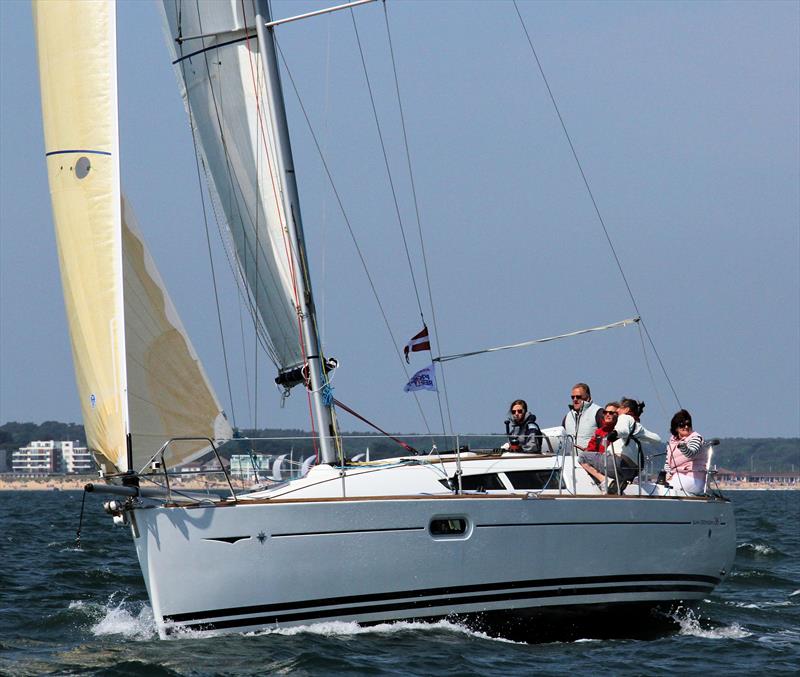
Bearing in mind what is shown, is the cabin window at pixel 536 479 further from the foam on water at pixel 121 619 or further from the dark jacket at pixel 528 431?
the foam on water at pixel 121 619

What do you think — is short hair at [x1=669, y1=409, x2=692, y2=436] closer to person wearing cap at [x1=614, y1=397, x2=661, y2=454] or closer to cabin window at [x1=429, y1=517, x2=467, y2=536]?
person wearing cap at [x1=614, y1=397, x2=661, y2=454]

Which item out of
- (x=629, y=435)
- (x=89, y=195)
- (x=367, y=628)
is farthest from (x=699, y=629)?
(x=89, y=195)

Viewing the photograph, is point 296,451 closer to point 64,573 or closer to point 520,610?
point 520,610

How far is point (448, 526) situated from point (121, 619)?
3711mm

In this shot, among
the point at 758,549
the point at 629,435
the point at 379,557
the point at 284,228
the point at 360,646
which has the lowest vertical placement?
the point at 758,549

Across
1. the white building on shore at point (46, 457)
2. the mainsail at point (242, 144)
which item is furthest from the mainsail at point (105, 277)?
the white building on shore at point (46, 457)

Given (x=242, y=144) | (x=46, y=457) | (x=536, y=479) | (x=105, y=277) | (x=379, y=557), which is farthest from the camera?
(x=46, y=457)

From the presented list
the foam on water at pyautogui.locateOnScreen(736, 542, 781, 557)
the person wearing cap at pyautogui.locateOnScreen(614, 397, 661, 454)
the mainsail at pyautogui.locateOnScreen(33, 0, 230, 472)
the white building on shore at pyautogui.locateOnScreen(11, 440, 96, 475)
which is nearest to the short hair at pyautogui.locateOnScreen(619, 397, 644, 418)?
the person wearing cap at pyautogui.locateOnScreen(614, 397, 661, 454)

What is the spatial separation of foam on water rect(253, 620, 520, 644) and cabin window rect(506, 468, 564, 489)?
1493mm

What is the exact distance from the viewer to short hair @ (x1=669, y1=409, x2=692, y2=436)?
13602mm

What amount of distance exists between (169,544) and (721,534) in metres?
5.90

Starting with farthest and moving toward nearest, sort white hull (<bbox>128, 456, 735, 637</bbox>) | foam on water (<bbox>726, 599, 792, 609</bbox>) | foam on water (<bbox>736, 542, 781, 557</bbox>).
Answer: foam on water (<bbox>736, 542, 781, 557</bbox>), foam on water (<bbox>726, 599, 792, 609</bbox>), white hull (<bbox>128, 456, 735, 637</bbox>)

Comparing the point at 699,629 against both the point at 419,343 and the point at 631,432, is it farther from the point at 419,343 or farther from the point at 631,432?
the point at 419,343

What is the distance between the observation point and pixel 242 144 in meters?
13.6
